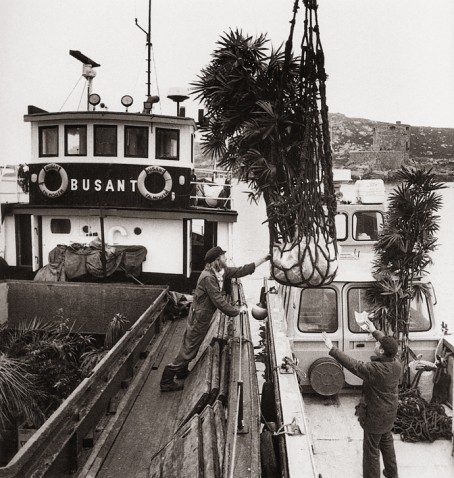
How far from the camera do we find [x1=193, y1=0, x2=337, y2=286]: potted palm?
4281 millimetres

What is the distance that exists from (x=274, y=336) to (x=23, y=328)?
4.37 m

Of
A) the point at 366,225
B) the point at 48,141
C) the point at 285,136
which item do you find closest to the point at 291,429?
the point at 285,136

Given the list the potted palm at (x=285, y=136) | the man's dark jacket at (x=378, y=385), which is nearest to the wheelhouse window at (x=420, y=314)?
the man's dark jacket at (x=378, y=385)

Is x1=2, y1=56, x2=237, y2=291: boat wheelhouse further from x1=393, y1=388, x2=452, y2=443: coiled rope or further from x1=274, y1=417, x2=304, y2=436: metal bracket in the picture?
x1=274, y1=417, x2=304, y2=436: metal bracket

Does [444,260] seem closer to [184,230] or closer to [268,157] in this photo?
[184,230]

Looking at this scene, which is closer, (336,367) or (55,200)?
(336,367)

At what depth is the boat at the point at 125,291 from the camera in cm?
401

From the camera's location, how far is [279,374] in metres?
6.44

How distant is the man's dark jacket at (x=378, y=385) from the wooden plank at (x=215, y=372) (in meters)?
1.30

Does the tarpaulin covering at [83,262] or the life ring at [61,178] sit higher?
the life ring at [61,178]

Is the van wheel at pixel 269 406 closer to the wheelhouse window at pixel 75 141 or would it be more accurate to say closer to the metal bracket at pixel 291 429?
the metal bracket at pixel 291 429

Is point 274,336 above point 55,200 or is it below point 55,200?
below

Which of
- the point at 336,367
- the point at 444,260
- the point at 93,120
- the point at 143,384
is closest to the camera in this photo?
the point at 143,384

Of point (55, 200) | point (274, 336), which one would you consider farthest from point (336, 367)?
point (55, 200)
